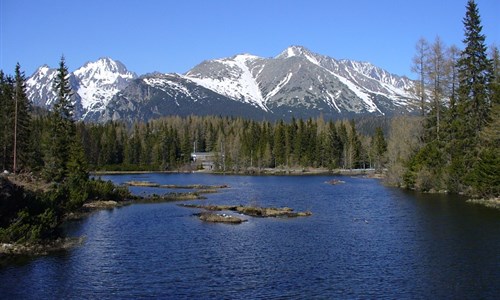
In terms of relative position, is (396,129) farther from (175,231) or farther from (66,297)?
(66,297)

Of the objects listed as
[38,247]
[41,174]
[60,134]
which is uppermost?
[60,134]

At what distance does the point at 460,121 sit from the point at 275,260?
50.2 metres

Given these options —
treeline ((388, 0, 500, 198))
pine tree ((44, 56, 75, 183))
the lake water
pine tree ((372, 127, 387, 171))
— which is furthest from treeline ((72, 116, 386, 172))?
the lake water

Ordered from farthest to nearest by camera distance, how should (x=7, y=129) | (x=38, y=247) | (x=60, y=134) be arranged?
(x=7, y=129) → (x=60, y=134) → (x=38, y=247)

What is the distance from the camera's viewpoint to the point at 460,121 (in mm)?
73000

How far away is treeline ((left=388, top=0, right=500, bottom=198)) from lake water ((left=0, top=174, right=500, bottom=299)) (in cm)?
1335

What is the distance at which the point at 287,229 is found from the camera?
1789 inches

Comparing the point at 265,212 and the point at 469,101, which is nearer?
the point at 265,212

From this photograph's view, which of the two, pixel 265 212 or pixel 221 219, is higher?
pixel 265 212

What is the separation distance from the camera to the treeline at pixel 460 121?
211 feet

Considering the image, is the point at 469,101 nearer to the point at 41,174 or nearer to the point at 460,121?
the point at 460,121

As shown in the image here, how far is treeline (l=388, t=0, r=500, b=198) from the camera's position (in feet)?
211

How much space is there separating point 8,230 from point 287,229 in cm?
2268

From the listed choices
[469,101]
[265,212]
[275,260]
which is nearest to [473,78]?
[469,101]
